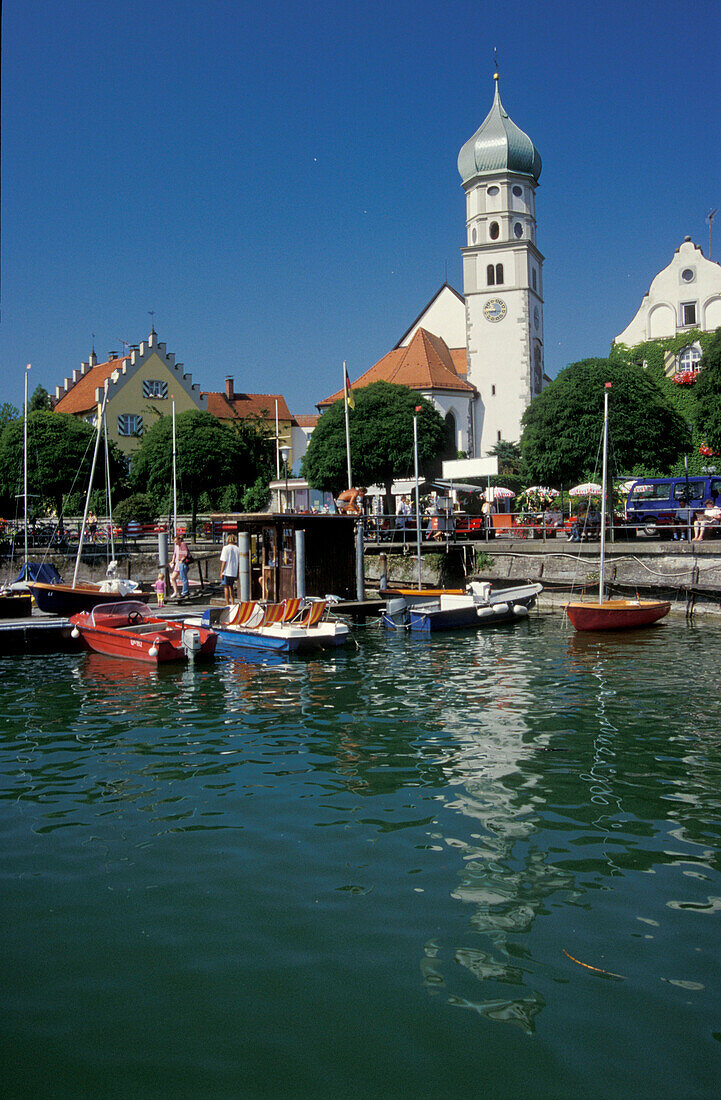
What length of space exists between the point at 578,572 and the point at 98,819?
24.2 metres

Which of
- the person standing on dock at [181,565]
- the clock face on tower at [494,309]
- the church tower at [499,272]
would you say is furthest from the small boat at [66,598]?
the clock face on tower at [494,309]

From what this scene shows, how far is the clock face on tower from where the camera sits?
236 feet

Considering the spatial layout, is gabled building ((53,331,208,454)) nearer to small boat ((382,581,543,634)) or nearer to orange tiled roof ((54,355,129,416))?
orange tiled roof ((54,355,129,416))

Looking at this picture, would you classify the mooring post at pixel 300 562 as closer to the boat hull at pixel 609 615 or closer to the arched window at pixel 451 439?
the boat hull at pixel 609 615

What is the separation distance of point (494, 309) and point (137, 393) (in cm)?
2975

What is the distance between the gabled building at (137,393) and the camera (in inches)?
2808

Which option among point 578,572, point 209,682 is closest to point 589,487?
point 578,572

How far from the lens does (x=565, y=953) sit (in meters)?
5.74

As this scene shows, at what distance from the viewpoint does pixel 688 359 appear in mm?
54719

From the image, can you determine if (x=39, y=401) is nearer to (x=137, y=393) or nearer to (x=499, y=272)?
(x=137, y=393)

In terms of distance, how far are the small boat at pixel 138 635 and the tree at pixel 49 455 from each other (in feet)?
103

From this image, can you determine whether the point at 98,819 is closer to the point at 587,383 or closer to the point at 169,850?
the point at 169,850

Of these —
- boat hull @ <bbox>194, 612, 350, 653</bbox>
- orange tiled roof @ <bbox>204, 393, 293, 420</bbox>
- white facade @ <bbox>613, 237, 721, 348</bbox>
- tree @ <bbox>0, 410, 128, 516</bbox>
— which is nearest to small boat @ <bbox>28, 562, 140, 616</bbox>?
boat hull @ <bbox>194, 612, 350, 653</bbox>

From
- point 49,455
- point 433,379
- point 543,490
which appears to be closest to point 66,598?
point 49,455
